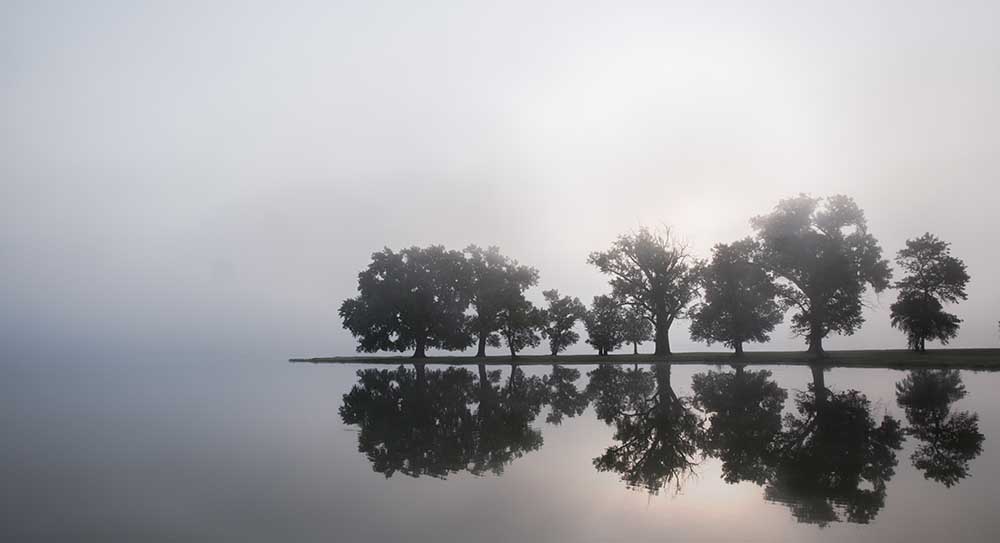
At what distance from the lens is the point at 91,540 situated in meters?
7.66

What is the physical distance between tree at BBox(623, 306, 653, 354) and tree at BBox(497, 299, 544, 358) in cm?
1110

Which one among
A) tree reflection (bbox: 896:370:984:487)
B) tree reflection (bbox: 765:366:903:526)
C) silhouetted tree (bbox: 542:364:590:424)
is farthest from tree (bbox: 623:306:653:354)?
tree reflection (bbox: 765:366:903:526)

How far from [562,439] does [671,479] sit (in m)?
5.00

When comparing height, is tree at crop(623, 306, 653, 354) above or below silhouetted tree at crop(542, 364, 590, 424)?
above

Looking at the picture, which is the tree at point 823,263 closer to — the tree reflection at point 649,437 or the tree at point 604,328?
the tree at point 604,328

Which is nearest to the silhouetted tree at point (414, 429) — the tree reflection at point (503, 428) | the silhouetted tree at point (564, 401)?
the tree reflection at point (503, 428)

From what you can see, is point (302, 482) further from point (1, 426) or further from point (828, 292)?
point (828, 292)

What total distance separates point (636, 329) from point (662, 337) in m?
12.1

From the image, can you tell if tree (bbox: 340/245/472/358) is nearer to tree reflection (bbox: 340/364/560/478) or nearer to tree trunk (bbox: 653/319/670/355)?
tree trunk (bbox: 653/319/670/355)

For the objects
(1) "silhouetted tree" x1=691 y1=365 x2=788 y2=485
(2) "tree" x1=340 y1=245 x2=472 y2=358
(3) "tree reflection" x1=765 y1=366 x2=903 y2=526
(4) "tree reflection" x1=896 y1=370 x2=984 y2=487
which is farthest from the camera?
(2) "tree" x1=340 y1=245 x2=472 y2=358

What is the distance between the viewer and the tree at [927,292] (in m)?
55.4

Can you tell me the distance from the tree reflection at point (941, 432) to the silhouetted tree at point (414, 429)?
9.07 metres

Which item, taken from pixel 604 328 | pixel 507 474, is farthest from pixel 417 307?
pixel 507 474

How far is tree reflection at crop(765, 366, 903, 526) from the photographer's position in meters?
8.66
